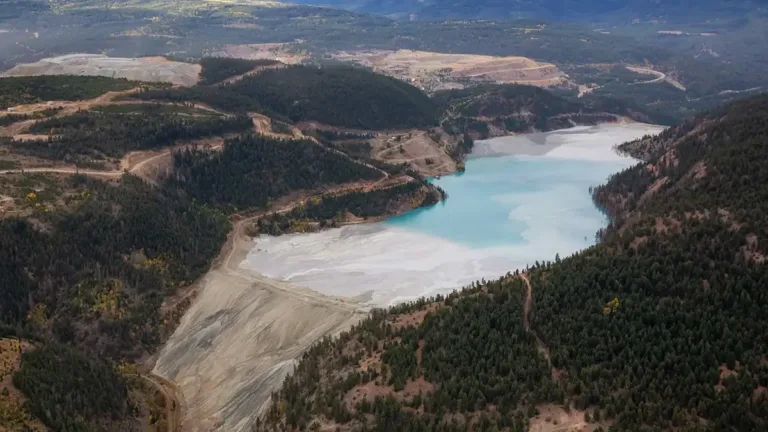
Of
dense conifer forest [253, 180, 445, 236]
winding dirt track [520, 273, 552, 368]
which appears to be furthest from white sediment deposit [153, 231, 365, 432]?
dense conifer forest [253, 180, 445, 236]

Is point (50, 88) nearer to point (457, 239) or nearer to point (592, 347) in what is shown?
point (457, 239)

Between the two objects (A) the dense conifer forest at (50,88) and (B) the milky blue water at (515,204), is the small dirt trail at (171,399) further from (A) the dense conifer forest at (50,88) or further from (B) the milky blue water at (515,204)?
(A) the dense conifer forest at (50,88)

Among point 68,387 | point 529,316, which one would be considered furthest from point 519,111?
point 68,387

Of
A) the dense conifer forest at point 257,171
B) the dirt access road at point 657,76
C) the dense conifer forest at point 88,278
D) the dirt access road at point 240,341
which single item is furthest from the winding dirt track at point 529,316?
the dirt access road at point 657,76

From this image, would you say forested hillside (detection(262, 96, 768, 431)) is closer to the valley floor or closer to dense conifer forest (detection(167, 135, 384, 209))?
the valley floor

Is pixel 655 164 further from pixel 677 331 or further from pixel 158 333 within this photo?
pixel 158 333

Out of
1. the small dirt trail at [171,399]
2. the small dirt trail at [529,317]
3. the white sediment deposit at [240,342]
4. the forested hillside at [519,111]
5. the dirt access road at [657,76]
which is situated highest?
the dirt access road at [657,76]
